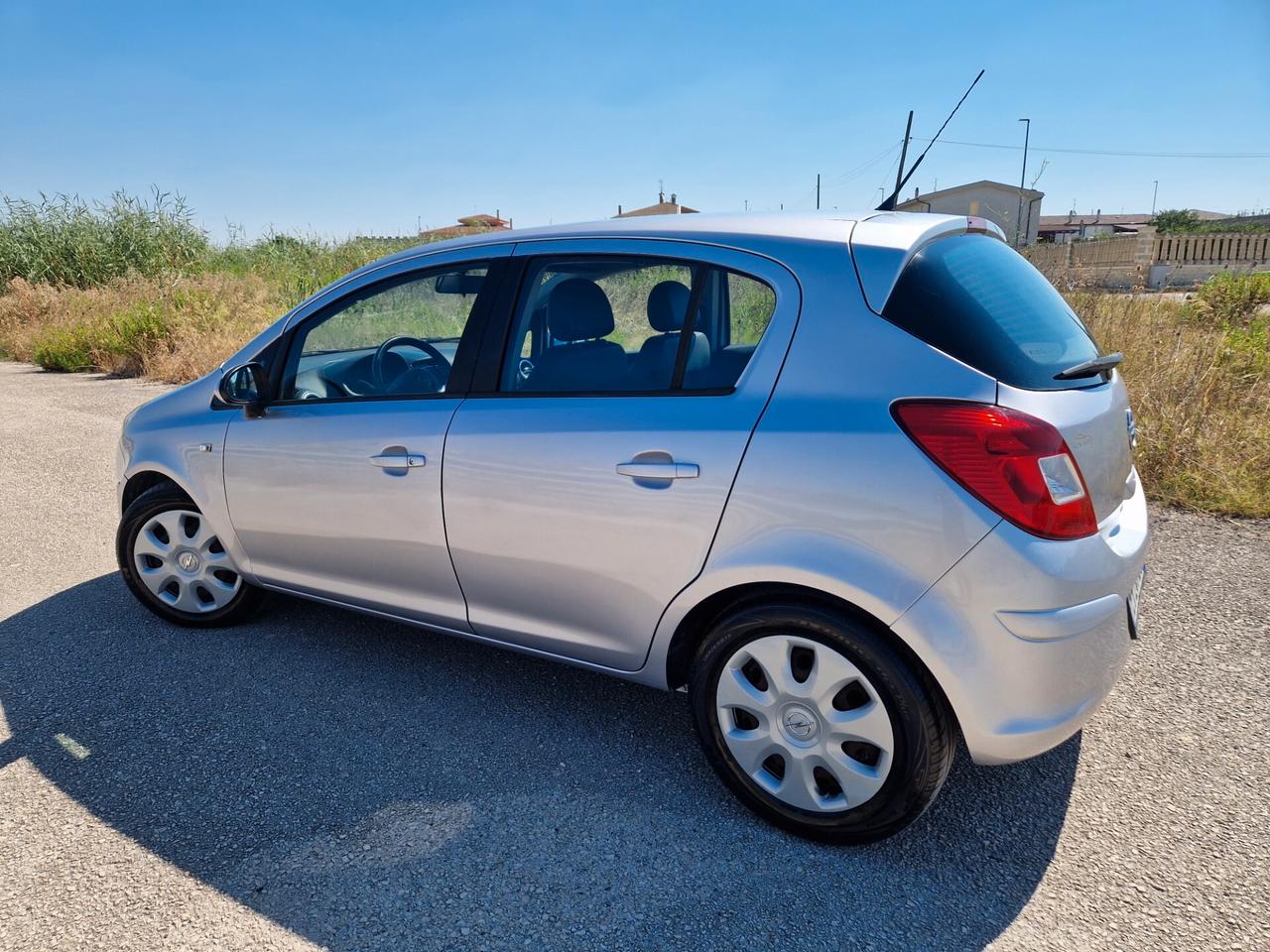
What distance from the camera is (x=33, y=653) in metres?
3.59

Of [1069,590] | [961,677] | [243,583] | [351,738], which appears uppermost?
[1069,590]

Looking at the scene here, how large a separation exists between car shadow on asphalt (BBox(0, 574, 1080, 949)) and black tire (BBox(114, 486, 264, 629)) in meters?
0.17

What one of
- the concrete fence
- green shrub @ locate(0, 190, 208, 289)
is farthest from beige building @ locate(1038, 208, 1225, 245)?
green shrub @ locate(0, 190, 208, 289)

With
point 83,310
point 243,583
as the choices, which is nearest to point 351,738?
point 243,583

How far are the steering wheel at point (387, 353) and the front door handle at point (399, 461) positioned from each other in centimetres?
32

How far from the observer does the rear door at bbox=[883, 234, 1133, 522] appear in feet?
6.90

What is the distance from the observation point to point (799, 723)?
2.32 meters

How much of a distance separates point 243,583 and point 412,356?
4.41ft

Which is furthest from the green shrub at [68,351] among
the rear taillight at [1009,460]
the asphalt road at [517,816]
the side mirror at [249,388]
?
the rear taillight at [1009,460]

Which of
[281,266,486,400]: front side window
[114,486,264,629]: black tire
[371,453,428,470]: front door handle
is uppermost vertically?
[281,266,486,400]: front side window

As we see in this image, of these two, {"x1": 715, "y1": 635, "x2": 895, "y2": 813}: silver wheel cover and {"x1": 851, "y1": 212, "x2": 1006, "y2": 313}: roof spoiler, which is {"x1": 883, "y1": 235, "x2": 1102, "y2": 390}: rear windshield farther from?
{"x1": 715, "y1": 635, "x2": 895, "y2": 813}: silver wheel cover

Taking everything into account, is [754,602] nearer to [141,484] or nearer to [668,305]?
[668,305]

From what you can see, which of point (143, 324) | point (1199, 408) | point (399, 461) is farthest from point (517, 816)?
point (143, 324)

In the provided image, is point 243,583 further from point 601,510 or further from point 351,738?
point 601,510
